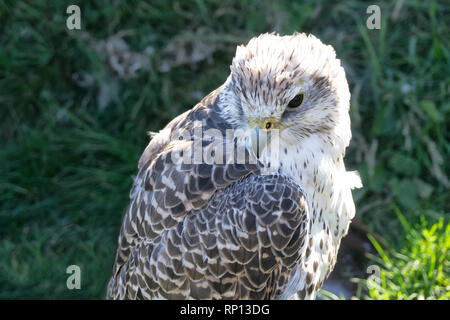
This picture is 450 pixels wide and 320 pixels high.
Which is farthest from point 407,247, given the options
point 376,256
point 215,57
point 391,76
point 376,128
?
point 215,57

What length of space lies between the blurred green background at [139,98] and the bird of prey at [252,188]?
1.42 m

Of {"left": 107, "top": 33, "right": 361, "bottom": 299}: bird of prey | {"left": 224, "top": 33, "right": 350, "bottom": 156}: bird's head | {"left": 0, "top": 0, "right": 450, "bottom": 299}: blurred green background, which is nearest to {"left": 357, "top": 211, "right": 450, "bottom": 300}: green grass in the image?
{"left": 0, "top": 0, "right": 450, "bottom": 299}: blurred green background

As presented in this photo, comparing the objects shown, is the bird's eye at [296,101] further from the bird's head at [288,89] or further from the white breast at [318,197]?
the white breast at [318,197]

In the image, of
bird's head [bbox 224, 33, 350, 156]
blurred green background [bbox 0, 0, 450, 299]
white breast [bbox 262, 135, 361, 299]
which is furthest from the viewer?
blurred green background [bbox 0, 0, 450, 299]

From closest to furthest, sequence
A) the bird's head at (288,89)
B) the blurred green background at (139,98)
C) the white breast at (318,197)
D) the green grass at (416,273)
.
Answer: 1. the bird's head at (288,89)
2. the white breast at (318,197)
3. the green grass at (416,273)
4. the blurred green background at (139,98)

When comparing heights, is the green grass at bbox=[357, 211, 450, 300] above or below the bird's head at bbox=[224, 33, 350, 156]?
below

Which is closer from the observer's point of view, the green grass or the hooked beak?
the hooked beak

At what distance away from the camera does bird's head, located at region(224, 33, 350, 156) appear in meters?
2.49

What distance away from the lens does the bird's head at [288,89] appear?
98.0 inches

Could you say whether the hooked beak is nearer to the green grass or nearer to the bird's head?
the bird's head

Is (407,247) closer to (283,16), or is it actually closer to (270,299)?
(270,299)

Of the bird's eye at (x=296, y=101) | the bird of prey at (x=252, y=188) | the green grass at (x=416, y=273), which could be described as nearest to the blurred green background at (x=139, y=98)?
the green grass at (x=416, y=273)

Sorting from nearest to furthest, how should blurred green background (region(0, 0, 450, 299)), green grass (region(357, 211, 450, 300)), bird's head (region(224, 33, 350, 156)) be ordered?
1. bird's head (region(224, 33, 350, 156))
2. green grass (region(357, 211, 450, 300))
3. blurred green background (region(0, 0, 450, 299))
